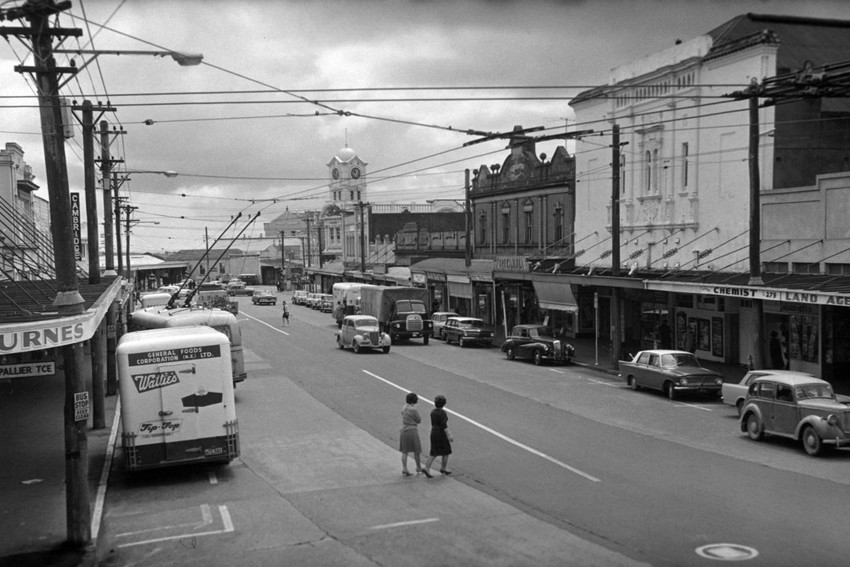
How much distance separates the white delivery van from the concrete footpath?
1.17 m

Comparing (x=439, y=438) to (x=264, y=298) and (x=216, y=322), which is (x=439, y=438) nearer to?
(x=216, y=322)

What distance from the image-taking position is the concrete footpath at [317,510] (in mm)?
11516

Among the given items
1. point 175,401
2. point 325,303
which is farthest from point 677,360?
point 325,303

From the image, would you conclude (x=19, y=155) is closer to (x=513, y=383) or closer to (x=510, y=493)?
(x=513, y=383)

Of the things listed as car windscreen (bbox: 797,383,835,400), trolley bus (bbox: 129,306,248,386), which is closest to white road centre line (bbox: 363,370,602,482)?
car windscreen (bbox: 797,383,835,400)

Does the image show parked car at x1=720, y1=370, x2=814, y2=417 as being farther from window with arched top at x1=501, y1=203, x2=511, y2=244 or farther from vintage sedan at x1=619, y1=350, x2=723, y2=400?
window with arched top at x1=501, y1=203, x2=511, y2=244

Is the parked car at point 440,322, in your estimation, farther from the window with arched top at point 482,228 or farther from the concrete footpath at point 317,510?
the concrete footpath at point 317,510

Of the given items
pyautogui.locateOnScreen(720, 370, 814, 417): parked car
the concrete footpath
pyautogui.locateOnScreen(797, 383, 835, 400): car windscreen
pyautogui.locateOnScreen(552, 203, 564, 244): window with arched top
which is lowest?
the concrete footpath

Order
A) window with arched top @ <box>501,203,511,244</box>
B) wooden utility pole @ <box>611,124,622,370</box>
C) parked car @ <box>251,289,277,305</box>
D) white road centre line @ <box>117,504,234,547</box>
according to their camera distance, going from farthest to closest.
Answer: parked car @ <box>251,289,277,305</box> < window with arched top @ <box>501,203,511,244</box> < wooden utility pole @ <box>611,124,622,370</box> < white road centre line @ <box>117,504,234,547</box>

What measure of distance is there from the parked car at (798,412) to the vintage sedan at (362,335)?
2099 cm

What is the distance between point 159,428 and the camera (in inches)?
632

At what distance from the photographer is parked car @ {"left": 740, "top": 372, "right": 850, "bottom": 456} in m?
17.3

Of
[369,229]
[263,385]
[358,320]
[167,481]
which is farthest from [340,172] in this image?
[167,481]

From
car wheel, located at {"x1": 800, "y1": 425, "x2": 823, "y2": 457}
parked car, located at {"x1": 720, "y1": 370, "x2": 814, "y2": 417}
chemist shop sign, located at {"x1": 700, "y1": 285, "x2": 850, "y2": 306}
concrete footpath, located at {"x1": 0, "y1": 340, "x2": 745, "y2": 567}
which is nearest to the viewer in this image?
concrete footpath, located at {"x1": 0, "y1": 340, "x2": 745, "y2": 567}
